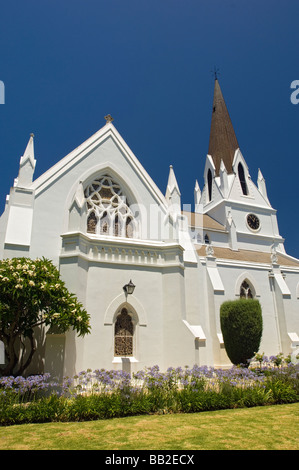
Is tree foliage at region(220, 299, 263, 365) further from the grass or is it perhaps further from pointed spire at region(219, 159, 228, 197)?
pointed spire at region(219, 159, 228, 197)

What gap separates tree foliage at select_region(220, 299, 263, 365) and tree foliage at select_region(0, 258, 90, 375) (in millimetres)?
9447

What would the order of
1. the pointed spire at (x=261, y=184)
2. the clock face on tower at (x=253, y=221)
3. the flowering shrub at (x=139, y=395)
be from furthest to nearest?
the pointed spire at (x=261, y=184) → the clock face on tower at (x=253, y=221) → the flowering shrub at (x=139, y=395)

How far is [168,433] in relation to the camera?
5.68 meters

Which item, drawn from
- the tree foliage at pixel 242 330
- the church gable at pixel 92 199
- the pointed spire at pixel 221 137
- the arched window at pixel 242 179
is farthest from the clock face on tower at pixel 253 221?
the church gable at pixel 92 199

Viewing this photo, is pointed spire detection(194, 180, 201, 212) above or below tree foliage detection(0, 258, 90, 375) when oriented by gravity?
above

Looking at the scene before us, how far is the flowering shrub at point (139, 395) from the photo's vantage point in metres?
6.99

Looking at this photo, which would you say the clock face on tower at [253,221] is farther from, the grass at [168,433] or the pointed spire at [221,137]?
the grass at [168,433]

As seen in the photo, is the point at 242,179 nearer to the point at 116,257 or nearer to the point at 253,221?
the point at 253,221

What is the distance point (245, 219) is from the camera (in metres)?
35.8

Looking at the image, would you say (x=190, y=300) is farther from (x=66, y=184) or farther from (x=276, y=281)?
(x=276, y=281)

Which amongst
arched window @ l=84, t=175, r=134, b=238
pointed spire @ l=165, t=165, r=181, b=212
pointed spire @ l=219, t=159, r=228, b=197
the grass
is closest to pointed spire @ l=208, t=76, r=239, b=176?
pointed spire @ l=219, t=159, r=228, b=197

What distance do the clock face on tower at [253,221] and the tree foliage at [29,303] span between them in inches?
1151

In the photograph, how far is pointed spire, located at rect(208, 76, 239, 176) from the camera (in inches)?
1615
